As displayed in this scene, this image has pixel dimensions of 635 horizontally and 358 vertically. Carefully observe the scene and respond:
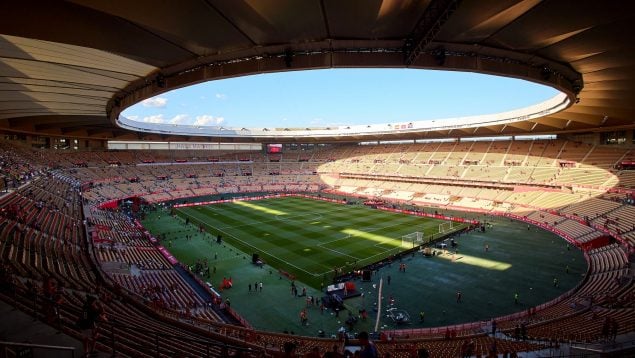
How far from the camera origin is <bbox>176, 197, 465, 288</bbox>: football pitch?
92.8 ft

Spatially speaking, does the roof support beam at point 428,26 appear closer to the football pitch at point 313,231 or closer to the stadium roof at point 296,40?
the stadium roof at point 296,40

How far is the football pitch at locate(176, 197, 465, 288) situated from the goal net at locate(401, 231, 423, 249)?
196mm

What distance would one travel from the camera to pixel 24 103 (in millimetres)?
24656

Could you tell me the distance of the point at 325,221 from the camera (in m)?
43.0

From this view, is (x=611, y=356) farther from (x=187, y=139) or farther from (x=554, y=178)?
(x=187, y=139)

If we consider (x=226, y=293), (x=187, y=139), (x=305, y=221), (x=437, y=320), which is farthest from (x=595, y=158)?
(x=187, y=139)

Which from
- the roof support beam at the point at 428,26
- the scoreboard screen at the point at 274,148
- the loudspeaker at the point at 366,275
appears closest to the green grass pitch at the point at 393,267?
the loudspeaker at the point at 366,275

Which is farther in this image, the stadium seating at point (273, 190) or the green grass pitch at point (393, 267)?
the green grass pitch at point (393, 267)

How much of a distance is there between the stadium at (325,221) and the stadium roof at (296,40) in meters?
0.09

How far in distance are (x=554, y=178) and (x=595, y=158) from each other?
5872mm

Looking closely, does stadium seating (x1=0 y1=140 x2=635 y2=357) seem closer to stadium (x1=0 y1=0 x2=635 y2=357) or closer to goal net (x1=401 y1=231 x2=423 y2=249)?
stadium (x1=0 y1=0 x2=635 y2=357)

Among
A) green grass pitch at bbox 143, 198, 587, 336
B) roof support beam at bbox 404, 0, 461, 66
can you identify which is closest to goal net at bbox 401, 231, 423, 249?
green grass pitch at bbox 143, 198, 587, 336

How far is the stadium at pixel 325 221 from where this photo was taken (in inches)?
363

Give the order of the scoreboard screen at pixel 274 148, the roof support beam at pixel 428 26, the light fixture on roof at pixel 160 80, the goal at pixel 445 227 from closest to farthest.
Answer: the roof support beam at pixel 428 26 < the light fixture on roof at pixel 160 80 < the goal at pixel 445 227 < the scoreboard screen at pixel 274 148
